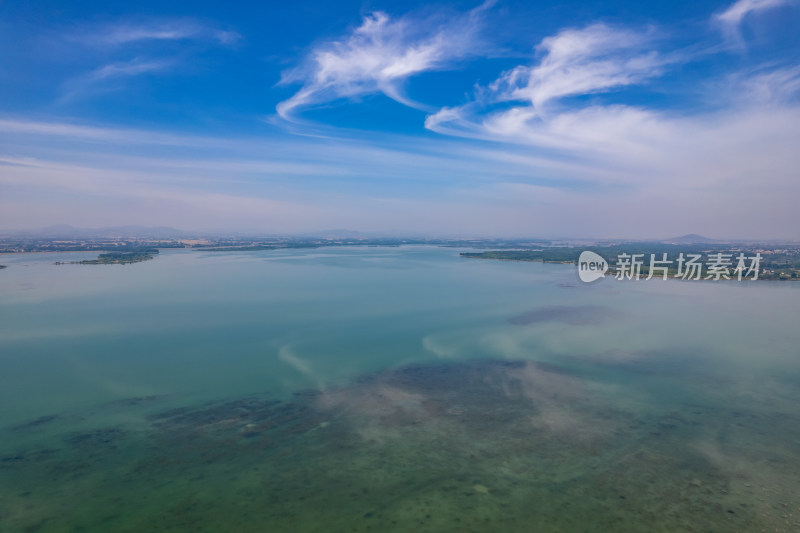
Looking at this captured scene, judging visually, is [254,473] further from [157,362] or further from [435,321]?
[435,321]

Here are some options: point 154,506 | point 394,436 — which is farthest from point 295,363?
point 154,506

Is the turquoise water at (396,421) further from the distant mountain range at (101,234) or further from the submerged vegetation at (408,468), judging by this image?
the distant mountain range at (101,234)

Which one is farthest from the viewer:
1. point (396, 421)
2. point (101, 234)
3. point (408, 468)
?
point (101, 234)

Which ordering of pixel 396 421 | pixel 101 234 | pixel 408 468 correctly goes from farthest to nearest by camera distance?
1. pixel 101 234
2. pixel 396 421
3. pixel 408 468

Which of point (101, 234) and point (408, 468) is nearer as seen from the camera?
point (408, 468)

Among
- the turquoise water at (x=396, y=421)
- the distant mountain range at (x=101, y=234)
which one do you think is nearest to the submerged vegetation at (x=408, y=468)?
the turquoise water at (x=396, y=421)

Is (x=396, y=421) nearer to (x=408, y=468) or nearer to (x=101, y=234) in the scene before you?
(x=408, y=468)

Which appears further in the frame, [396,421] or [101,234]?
[101,234]

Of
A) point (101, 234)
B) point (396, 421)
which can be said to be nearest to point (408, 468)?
point (396, 421)

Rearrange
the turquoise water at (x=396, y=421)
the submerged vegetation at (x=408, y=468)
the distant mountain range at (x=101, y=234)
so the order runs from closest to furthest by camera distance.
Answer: the submerged vegetation at (x=408, y=468) → the turquoise water at (x=396, y=421) → the distant mountain range at (x=101, y=234)
